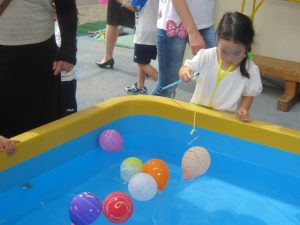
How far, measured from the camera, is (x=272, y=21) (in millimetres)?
3131

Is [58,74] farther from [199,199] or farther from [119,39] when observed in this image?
[119,39]

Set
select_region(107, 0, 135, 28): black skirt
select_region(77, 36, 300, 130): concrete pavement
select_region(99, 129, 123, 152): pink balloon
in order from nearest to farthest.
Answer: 1. select_region(99, 129, 123, 152): pink balloon
2. select_region(77, 36, 300, 130): concrete pavement
3. select_region(107, 0, 135, 28): black skirt

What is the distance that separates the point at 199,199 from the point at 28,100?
73 centimetres

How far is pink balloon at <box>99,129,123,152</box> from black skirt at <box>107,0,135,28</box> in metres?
1.88

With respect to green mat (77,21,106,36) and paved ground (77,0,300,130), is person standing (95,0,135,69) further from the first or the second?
green mat (77,21,106,36)

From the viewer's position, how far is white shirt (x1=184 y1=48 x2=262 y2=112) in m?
1.77

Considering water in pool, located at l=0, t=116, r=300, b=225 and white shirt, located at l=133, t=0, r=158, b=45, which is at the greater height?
white shirt, located at l=133, t=0, r=158, b=45

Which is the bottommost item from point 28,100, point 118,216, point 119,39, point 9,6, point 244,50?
point 119,39

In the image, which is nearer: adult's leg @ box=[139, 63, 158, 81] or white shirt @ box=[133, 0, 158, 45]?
white shirt @ box=[133, 0, 158, 45]

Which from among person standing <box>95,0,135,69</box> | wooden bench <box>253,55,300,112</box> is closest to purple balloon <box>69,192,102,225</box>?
wooden bench <box>253,55,300,112</box>

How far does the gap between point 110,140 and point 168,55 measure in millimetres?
545

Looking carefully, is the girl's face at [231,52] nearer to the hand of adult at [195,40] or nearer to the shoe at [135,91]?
the hand of adult at [195,40]

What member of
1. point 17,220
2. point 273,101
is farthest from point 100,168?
point 273,101

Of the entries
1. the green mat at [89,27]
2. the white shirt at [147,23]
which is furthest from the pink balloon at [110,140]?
the green mat at [89,27]
